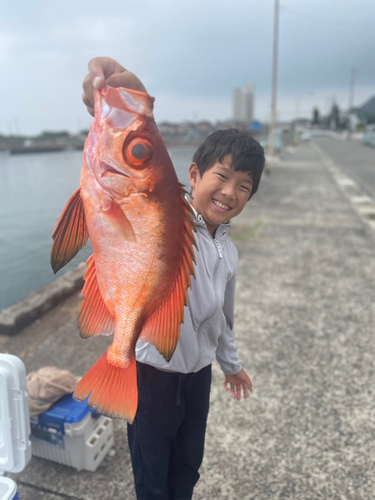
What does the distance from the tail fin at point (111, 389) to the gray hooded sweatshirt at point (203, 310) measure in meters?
0.28

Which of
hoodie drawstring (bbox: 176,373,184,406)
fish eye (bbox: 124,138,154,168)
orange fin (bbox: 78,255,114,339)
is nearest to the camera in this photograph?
fish eye (bbox: 124,138,154,168)

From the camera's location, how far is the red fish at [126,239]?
889 mm

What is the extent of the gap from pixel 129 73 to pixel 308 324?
3.24 metres

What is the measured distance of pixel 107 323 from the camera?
1.10 m

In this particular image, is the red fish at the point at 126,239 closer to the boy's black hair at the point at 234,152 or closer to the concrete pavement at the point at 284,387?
the boy's black hair at the point at 234,152

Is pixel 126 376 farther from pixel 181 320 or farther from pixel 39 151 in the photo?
pixel 39 151

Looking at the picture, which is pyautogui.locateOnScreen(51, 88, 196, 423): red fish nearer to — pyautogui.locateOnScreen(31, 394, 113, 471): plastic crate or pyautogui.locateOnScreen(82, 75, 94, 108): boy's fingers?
pyautogui.locateOnScreen(82, 75, 94, 108): boy's fingers

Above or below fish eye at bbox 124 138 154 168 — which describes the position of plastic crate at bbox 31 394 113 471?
below

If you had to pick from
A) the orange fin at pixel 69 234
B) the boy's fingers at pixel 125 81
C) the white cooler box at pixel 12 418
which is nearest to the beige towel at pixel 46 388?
the white cooler box at pixel 12 418

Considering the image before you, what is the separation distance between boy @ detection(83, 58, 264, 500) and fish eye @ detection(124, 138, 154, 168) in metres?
0.52

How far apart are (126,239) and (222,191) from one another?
529 mm

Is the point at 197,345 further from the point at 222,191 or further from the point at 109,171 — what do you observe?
the point at 109,171

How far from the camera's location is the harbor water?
2432 millimetres

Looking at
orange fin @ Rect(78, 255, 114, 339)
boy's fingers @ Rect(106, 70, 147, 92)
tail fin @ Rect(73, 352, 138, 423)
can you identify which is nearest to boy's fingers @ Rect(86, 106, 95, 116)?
boy's fingers @ Rect(106, 70, 147, 92)
